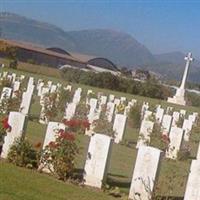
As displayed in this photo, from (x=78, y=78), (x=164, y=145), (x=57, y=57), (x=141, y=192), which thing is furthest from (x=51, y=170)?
(x=57, y=57)

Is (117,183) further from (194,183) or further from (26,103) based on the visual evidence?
(26,103)

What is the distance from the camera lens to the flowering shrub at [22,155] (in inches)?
425

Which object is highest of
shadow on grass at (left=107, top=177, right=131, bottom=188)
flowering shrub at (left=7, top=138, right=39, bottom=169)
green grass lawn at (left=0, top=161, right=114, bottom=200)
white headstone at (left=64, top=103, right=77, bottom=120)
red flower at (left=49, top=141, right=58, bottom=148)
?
white headstone at (left=64, top=103, right=77, bottom=120)

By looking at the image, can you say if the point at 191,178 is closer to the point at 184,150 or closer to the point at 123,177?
the point at 123,177

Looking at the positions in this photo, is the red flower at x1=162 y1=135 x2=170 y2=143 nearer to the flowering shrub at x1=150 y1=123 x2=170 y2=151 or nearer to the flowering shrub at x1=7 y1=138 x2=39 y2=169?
the flowering shrub at x1=150 y1=123 x2=170 y2=151

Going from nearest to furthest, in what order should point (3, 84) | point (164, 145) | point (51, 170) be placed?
point (51, 170) → point (164, 145) → point (3, 84)

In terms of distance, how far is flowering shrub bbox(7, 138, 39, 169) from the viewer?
1080cm

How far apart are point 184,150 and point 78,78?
44.9m

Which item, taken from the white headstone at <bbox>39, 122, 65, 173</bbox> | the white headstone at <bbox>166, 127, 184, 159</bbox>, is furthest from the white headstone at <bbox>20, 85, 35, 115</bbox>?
the white headstone at <bbox>39, 122, 65, 173</bbox>

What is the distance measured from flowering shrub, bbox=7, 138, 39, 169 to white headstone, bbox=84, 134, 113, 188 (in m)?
0.89

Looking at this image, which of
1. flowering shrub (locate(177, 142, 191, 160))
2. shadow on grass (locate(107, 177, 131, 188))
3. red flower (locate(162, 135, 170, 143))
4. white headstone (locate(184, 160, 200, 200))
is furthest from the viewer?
flowering shrub (locate(177, 142, 191, 160))

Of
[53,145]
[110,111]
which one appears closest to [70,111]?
[110,111]

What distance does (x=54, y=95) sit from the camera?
74.2 feet

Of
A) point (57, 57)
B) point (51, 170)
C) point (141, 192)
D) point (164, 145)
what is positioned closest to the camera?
point (141, 192)
